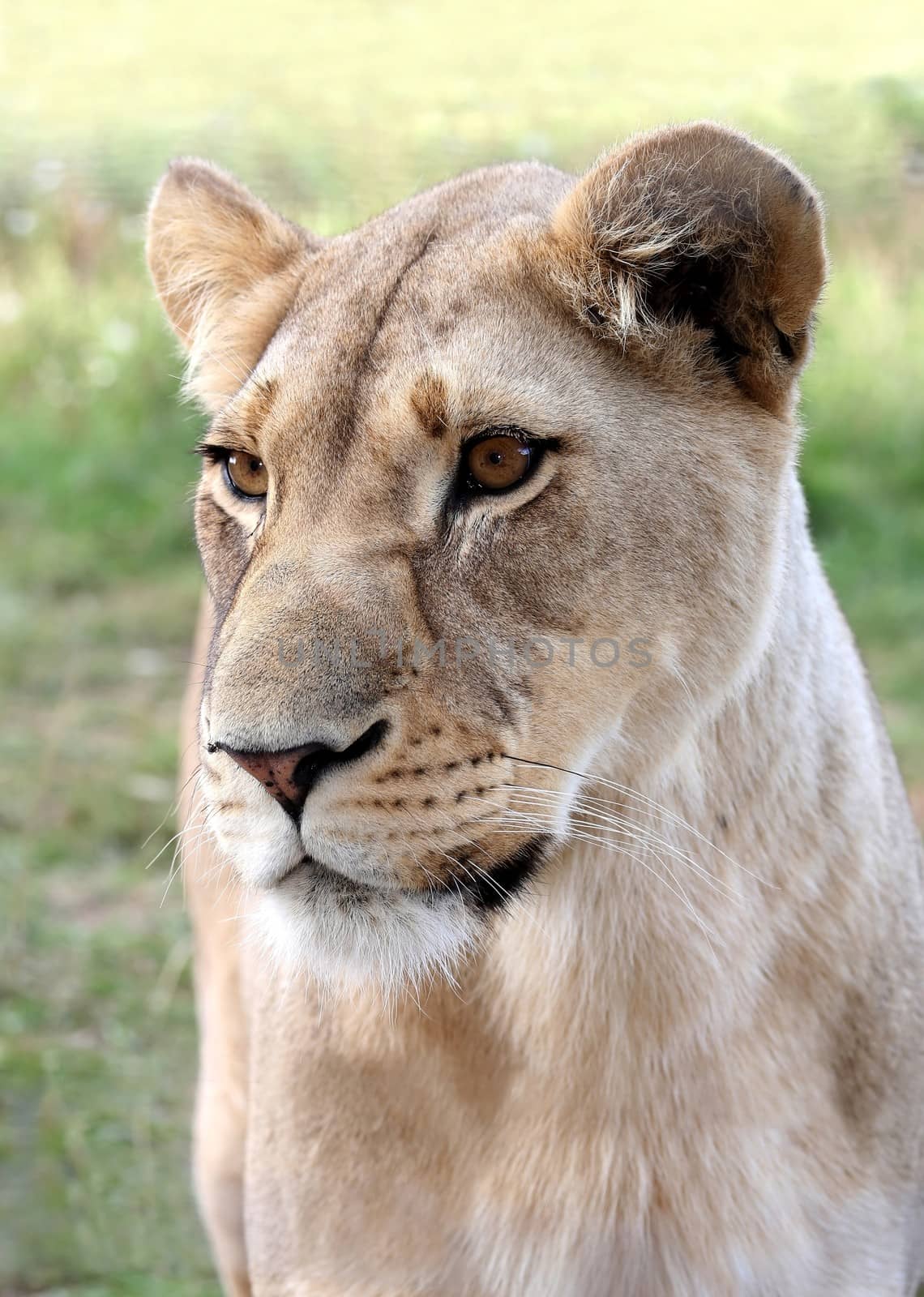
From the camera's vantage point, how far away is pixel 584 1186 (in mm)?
1969

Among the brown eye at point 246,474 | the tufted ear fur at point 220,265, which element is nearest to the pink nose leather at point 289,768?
the brown eye at point 246,474

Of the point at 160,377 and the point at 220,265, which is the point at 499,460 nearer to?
the point at 220,265

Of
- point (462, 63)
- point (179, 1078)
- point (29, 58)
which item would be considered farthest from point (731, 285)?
point (29, 58)

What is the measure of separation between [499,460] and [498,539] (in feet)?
0.29

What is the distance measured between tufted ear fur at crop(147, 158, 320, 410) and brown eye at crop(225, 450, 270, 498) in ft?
0.59

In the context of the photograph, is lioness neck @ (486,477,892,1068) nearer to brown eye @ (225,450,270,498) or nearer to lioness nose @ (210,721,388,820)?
lioness nose @ (210,721,388,820)

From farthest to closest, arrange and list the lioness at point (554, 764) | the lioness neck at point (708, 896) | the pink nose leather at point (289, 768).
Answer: the lioness neck at point (708, 896)
the lioness at point (554, 764)
the pink nose leather at point (289, 768)

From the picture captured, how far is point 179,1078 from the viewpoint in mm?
3771

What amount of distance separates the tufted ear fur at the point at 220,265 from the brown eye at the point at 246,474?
179 mm

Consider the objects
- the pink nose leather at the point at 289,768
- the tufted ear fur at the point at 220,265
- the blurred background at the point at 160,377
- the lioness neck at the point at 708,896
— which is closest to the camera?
the pink nose leather at the point at 289,768

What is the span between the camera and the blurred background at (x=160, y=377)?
3.67 metres

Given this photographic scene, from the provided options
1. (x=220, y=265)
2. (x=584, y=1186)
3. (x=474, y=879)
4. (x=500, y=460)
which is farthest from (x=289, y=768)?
(x=220, y=265)

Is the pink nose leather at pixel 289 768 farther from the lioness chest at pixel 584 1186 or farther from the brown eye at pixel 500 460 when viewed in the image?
the lioness chest at pixel 584 1186

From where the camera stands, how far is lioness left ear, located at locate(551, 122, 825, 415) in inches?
68.3
